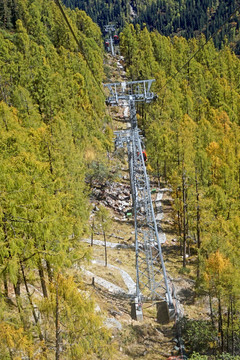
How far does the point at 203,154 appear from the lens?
26.7 metres

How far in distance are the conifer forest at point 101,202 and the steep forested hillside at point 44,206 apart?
6 centimetres

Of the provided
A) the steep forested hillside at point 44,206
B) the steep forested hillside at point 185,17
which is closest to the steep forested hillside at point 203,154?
the steep forested hillside at point 44,206

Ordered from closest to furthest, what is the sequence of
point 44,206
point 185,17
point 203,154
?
point 44,206, point 203,154, point 185,17

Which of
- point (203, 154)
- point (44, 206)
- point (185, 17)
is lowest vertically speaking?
point (203, 154)

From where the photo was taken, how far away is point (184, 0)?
17875 centimetres

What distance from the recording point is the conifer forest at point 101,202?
8.61m

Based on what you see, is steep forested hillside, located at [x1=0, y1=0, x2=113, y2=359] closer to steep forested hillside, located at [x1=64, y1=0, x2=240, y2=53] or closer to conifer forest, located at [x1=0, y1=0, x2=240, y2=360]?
conifer forest, located at [x1=0, y1=0, x2=240, y2=360]

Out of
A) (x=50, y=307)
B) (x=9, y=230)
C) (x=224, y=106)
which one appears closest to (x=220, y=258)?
(x=50, y=307)

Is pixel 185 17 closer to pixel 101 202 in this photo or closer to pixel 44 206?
pixel 101 202

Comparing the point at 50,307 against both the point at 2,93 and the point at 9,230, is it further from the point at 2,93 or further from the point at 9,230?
the point at 2,93

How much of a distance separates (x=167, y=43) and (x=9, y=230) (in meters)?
69.3

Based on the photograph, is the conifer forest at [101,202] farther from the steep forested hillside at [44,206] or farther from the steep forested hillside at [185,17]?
the steep forested hillside at [185,17]

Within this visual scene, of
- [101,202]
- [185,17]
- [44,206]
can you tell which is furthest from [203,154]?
[185,17]

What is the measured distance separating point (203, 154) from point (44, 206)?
20.2 metres
